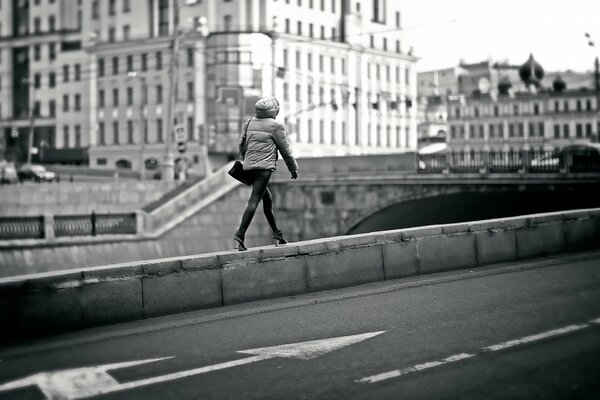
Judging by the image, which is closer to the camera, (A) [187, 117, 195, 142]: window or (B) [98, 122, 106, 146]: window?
(A) [187, 117, 195, 142]: window

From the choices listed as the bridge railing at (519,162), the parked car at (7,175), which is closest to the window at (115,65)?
the parked car at (7,175)

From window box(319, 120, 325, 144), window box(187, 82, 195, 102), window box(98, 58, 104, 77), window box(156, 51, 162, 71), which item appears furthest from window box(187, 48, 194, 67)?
window box(319, 120, 325, 144)

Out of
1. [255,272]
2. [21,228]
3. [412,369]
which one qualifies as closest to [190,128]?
[21,228]

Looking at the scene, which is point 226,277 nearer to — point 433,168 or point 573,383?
point 573,383

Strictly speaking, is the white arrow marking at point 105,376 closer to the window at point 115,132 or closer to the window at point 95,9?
the window at point 115,132

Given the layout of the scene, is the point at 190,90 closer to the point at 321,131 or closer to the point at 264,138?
the point at 321,131

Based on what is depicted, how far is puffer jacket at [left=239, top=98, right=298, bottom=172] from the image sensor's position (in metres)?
9.45

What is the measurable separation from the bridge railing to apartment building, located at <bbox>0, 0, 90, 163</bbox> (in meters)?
53.3

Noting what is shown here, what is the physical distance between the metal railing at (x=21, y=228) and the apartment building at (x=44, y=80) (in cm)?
4918

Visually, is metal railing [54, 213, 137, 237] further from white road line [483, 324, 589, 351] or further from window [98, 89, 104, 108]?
window [98, 89, 104, 108]

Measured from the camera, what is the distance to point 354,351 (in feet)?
21.1

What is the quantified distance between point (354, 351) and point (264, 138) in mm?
3649

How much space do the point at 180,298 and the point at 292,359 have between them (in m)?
2.52

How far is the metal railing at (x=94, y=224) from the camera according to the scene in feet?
114
